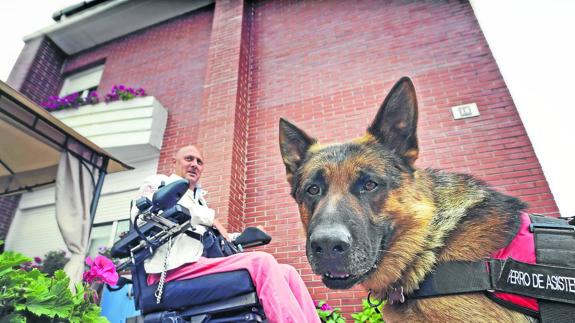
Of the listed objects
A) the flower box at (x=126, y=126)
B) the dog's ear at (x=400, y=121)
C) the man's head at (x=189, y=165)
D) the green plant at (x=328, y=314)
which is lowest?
the green plant at (x=328, y=314)

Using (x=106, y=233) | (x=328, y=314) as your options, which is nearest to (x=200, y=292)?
(x=328, y=314)

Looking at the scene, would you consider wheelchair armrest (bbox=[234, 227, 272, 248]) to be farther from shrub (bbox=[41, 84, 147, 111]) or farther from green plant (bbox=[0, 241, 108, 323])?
shrub (bbox=[41, 84, 147, 111])

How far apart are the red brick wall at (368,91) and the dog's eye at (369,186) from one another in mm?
2146

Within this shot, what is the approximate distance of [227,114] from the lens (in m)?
4.56

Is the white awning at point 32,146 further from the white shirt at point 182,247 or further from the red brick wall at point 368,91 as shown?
the white shirt at point 182,247

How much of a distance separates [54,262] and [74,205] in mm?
1599

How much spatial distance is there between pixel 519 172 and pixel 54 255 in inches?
244

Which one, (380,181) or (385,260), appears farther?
(380,181)

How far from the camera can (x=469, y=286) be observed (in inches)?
43.8

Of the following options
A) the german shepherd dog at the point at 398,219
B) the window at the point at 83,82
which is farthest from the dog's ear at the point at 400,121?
the window at the point at 83,82

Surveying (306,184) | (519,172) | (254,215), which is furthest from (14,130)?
(519,172)

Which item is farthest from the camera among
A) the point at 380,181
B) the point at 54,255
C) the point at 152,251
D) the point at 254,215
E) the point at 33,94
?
the point at 33,94

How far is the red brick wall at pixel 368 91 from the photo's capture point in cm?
353

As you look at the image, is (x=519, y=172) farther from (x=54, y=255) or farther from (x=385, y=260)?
(x=54, y=255)
